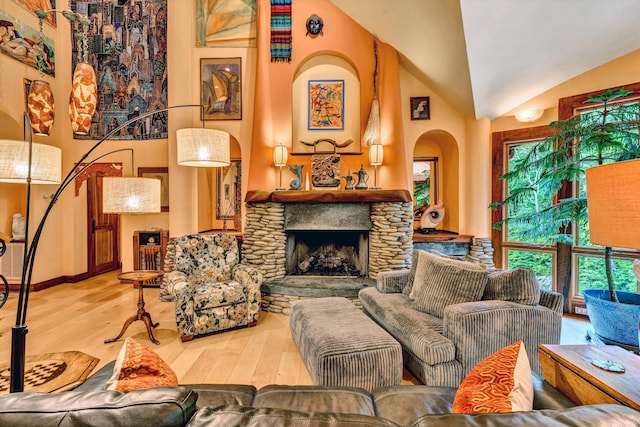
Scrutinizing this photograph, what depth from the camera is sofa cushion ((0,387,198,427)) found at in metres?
0.61

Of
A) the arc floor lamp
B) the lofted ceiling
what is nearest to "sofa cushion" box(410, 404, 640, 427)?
the arc floor lamp

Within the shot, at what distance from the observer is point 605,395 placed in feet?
3.11

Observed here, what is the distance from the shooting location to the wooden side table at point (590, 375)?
937 mm

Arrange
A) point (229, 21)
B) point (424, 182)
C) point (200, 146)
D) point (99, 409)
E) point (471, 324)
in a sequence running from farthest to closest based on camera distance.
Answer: point (424, 182)
point (229, 21)
point (200, 146)
point (471, 324)
point (99, 409)

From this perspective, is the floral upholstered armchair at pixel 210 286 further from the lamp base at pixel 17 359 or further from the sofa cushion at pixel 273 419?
the sofa cushion at pixel 273 419

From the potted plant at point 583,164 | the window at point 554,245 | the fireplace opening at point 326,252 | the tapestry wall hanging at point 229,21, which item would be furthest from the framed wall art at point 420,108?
the tapestry wall hanging at point 229,21

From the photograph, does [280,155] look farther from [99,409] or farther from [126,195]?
[99,409]

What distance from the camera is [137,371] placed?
0.99 m

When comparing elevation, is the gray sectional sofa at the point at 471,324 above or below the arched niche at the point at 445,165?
below

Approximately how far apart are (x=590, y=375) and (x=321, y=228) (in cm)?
296

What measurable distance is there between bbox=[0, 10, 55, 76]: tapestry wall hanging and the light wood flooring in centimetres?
323

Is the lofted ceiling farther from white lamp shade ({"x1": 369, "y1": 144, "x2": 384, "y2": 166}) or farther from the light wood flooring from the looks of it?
the light wood flooring

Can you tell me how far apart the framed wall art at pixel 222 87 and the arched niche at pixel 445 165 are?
2.77m

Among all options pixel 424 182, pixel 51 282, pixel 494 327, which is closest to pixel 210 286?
pixel 494 327
